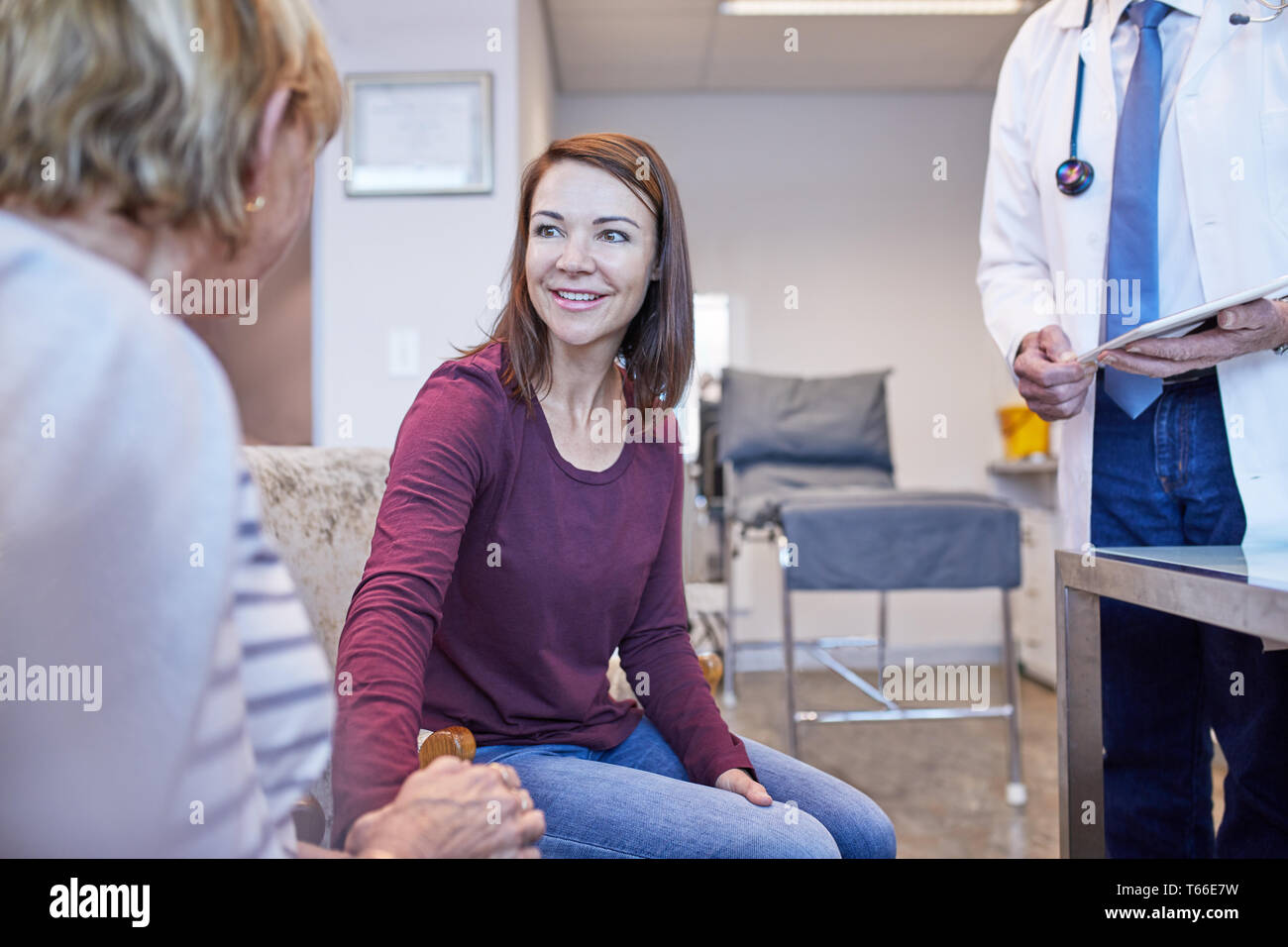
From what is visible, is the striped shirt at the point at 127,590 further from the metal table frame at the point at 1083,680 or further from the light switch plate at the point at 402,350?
the light switch plate at the point at 402,350

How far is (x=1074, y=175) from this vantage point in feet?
3.39

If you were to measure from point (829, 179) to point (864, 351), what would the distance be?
784 millimetres

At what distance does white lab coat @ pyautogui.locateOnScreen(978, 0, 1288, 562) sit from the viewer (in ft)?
3.03

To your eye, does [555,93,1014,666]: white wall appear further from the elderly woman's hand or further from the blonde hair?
the blonde hair

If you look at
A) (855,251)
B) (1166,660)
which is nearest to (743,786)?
(1166,660)

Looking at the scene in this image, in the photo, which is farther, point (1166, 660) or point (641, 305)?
point (1166, 660)

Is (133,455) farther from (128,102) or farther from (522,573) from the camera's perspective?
(522,573)

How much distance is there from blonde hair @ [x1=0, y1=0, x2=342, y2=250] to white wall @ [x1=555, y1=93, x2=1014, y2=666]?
12.5 ft

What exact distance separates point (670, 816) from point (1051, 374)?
577 millimetres

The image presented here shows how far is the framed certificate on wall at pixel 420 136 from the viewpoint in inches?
84.6

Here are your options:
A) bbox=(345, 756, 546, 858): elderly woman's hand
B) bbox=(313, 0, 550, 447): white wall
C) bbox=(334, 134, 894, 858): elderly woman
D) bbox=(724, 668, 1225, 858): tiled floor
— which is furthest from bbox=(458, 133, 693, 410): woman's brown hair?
bbox=(313, 0, 550, 447): white wall

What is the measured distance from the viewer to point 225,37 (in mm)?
360

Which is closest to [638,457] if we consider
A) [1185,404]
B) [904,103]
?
[1185,404]

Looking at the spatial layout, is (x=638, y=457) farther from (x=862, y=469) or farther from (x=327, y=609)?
(x=862, y=469)
